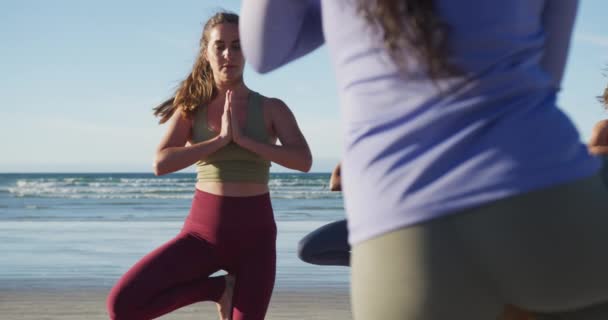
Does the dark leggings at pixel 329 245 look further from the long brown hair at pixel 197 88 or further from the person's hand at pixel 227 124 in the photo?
the long brown hair at pixel 197 88

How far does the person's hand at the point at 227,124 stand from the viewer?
3.68 metres

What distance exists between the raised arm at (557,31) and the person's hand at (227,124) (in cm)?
243

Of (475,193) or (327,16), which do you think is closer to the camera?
(475,193)

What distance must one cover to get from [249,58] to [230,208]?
2.35m

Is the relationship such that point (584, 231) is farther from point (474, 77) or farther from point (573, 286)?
point (474, 77)

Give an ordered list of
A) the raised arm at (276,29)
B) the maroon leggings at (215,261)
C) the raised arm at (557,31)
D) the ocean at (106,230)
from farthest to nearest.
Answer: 1. the ocean at (106,230)
2. the maroon leggings at (215,261)
3. the raised arm at (276,29)
4. the raised arm at (557,31)

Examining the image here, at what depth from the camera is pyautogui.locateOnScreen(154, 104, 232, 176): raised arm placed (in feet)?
12.1

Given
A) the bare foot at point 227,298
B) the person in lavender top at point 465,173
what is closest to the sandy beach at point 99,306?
the bare foot at point 227,298

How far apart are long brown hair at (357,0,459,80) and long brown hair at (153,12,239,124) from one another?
2749 millimetres

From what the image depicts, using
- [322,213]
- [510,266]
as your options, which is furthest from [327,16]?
[322,213]

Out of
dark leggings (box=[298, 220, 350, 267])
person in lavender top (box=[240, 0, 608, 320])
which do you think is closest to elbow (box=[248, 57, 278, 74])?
person in lavender top (box=[240, 0, 608, 320])

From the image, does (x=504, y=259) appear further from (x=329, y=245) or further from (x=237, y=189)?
(x=237, y=189)

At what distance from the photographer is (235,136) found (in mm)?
3684

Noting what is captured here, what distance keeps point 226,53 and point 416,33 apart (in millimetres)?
2711
